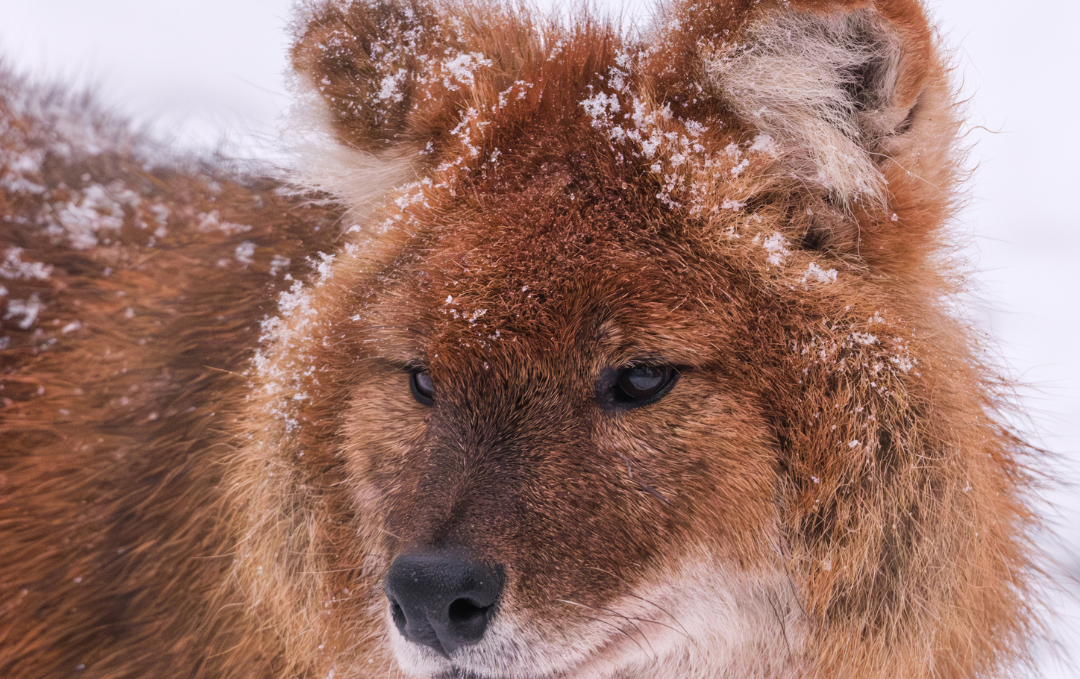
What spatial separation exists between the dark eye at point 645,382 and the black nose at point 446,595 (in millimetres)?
550

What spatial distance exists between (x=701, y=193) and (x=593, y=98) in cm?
40

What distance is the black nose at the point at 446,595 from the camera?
1.68m

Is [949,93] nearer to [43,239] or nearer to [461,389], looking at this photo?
[461,389]

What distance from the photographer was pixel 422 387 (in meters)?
2.13

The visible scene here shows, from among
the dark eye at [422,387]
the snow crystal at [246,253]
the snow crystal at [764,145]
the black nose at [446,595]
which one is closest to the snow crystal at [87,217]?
the snow crystal at [246,253]

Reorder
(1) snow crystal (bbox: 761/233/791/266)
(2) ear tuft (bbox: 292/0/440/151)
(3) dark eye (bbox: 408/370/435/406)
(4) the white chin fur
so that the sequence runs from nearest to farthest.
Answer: (4) the white chin fur → (1) snow crystal (bbox: 761/233/791/266) → (3) dark eye (bbox: 408/370/435/406) → (2) ear tuft (bbox: 292/0/440/151)

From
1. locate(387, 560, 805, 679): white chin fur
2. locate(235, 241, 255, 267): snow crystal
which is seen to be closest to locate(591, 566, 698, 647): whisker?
locate(387, 560, 805, 679): white chin fur

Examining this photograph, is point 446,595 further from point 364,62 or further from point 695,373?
point 364,62

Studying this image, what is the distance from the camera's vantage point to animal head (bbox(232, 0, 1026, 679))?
5.87ft

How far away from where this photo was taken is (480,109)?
2100 millimetres

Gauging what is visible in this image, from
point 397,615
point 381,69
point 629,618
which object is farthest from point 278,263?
point 629,618

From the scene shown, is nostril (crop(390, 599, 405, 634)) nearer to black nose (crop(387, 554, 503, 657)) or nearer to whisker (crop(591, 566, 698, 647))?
black nose (crop(387, 554, 503, 657))

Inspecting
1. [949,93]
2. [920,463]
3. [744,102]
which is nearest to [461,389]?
[744,102]

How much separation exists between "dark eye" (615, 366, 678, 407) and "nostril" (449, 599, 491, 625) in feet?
2.04
